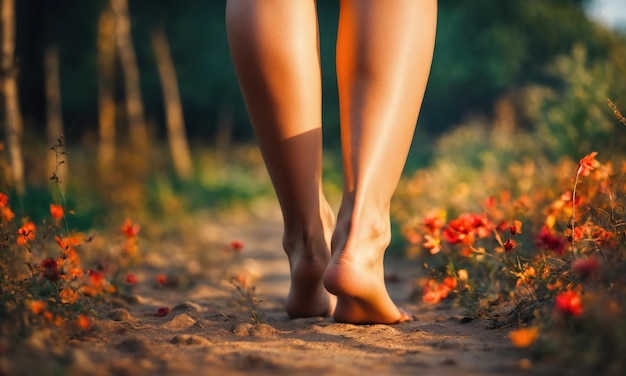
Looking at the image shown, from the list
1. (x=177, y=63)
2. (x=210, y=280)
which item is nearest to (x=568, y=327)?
(x=210, y=280)

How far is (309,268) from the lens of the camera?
6.09 ft

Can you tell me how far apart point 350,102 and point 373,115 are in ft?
0.23

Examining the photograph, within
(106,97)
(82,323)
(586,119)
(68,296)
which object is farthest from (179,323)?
(106,97)

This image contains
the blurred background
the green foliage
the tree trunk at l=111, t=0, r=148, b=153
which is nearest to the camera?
the green foliage

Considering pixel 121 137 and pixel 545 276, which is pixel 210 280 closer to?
pixel 545 276

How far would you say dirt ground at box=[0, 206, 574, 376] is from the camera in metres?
1.20

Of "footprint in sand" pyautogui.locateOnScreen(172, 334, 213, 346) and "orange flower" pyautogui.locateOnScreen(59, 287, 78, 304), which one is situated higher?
"orange flower" pyautogui.locateOnScreen(59, 287, 78, 304)

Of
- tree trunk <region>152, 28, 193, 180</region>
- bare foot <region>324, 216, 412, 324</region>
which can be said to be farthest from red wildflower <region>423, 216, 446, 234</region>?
tree trunk <region>152, 28, 193, 180</region>

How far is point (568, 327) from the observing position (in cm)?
131

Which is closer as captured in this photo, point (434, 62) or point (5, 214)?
point (5, 214)

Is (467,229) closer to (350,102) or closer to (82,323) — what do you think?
(350,102)

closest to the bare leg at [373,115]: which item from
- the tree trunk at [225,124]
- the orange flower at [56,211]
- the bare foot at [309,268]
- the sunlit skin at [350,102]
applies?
the sunlit skin at [350,102]

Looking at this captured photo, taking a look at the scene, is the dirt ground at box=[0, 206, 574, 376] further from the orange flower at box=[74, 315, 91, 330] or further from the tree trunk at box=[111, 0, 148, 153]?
the tree trunk at box=[111, 0, 148, 153]

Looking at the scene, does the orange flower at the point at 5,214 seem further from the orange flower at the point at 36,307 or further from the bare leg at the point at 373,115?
the bare leg at the point at 373,115
